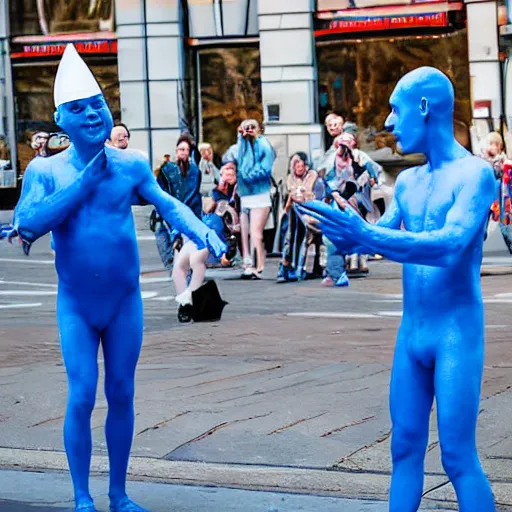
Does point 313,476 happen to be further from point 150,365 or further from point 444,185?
point 150,365

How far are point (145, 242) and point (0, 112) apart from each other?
401 cm

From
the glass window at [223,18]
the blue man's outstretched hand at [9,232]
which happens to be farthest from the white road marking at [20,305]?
the glass window at [223,18]

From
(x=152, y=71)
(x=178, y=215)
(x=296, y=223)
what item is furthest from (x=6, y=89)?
(x=178, y=215)

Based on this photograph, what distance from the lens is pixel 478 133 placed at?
68.9 feet

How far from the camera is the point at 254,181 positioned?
16828 millimetres

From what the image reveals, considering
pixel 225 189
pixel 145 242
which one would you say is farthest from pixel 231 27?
pixel 225 189

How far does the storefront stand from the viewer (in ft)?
70.2

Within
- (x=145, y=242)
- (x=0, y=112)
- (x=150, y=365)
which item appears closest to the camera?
(x=150, y=365)

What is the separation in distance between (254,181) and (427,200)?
11.6m

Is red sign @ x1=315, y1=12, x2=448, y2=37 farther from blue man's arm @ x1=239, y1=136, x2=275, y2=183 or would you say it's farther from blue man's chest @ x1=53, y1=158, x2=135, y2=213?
blue man's chest @ x1=53, y1=158, x2=135, y2=213

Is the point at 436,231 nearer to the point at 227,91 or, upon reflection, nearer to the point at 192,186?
the point at 192,186

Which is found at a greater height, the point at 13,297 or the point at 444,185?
the point at 444,185

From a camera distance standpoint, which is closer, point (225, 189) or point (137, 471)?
point (137, 471)

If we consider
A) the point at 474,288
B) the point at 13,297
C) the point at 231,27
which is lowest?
the point at 13,297
